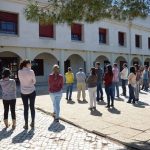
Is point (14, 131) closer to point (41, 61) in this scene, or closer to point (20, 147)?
point (20, 147)

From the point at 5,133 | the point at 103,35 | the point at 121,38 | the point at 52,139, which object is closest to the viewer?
the point at 52,139

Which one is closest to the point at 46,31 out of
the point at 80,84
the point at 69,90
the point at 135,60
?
the point at 69,90

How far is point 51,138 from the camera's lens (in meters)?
7.96

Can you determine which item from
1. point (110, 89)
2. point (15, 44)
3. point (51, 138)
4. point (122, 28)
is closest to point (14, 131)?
point (51, 138)

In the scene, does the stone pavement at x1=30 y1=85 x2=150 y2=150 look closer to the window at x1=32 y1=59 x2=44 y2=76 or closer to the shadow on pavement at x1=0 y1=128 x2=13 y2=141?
the shadow on pavement at x1=0 y1=128 x2=13 y2=141

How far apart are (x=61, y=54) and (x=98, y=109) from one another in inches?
660

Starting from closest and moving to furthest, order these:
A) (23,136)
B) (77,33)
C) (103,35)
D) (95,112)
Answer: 1. (23,136)
2. (95,112)
3. (77,33)
4. (103,35)

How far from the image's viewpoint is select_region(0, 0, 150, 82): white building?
982 inches

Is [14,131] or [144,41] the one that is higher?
[144,41]

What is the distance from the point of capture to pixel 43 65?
29875 millimetres

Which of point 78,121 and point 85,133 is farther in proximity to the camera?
point 78,121

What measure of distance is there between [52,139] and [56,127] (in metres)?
1.30

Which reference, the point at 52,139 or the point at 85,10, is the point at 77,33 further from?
the point at 52,139

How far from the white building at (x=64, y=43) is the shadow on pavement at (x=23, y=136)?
11113mm
